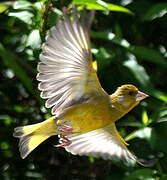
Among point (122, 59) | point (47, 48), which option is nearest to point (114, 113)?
point (47, 48)

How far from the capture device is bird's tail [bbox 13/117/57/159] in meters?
2.38

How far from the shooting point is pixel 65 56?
2.21 m

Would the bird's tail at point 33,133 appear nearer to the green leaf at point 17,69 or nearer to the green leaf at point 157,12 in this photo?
the green leaf at point 17,69

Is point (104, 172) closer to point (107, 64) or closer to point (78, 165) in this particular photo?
point (78, 165)

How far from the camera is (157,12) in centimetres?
309

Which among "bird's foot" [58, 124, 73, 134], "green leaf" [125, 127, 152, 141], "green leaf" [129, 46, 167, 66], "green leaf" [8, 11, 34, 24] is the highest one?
"green leaf" [8, 11, 34, 24]

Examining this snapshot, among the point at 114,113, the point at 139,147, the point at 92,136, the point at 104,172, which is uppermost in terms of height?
the point at 114,113

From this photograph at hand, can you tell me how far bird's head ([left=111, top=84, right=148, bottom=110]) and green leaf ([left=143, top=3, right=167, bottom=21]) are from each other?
2.23ft

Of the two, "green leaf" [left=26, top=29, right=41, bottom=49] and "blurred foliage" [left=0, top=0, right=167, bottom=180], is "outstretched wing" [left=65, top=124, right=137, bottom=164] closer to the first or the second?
"blurred foliage" [left=0, top=0, right=167, bottom=180]

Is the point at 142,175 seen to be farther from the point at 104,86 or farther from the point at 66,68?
the point at 66,68

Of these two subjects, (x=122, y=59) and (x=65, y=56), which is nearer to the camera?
(x=65, y=56)

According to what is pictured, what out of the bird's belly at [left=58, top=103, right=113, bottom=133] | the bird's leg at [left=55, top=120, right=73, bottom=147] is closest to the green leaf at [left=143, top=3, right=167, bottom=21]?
the bird's belly at [left=58, top=103, right=113, bottom=133]

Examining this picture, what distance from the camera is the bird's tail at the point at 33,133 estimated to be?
238 centimetres

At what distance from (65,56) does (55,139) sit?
41.7 inches
